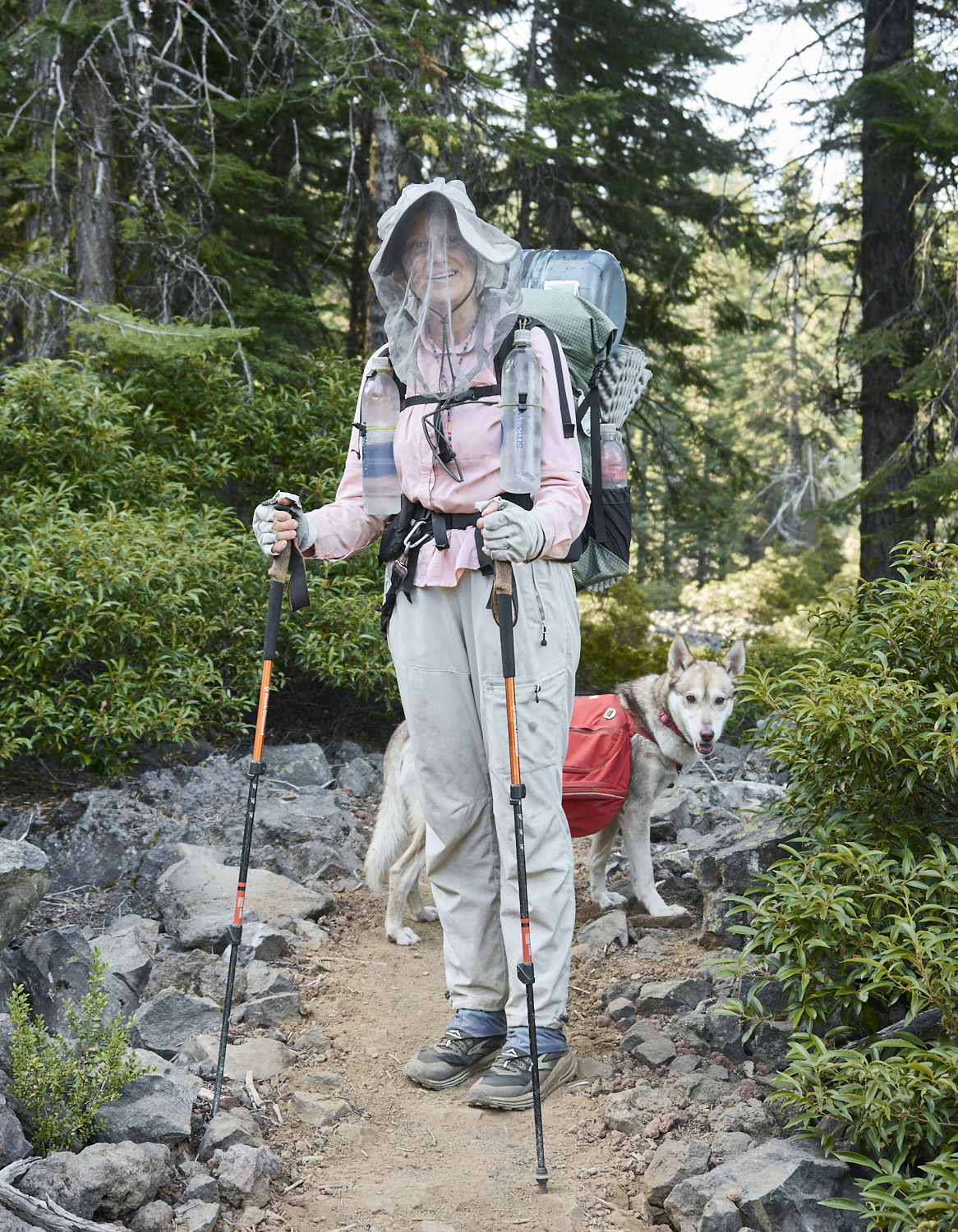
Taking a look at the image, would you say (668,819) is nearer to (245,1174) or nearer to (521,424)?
(521,424)

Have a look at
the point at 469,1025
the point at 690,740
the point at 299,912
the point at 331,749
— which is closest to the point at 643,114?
the point at 331,749

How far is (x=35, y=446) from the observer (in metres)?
6.29

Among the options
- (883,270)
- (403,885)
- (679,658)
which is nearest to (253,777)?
(403,885)

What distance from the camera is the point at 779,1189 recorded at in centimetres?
253

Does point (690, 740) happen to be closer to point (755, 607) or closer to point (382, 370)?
point (382, 370)

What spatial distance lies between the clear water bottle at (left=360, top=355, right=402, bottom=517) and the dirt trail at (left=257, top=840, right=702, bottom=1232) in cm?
205

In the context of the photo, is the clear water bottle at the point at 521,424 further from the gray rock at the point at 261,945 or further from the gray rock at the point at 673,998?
the gray rock at the point at 261,945

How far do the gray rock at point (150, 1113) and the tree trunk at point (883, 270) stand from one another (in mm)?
8787

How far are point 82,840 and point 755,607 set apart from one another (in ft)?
55.5

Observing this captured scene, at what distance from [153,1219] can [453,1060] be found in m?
1.24

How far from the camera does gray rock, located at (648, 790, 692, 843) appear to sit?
6.16m

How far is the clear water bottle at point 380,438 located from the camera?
11.3 ft

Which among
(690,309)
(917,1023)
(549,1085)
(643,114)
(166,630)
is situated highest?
(690,309)

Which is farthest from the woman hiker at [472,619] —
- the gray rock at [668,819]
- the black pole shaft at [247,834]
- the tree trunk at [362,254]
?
the tree trunk at [362,254]
